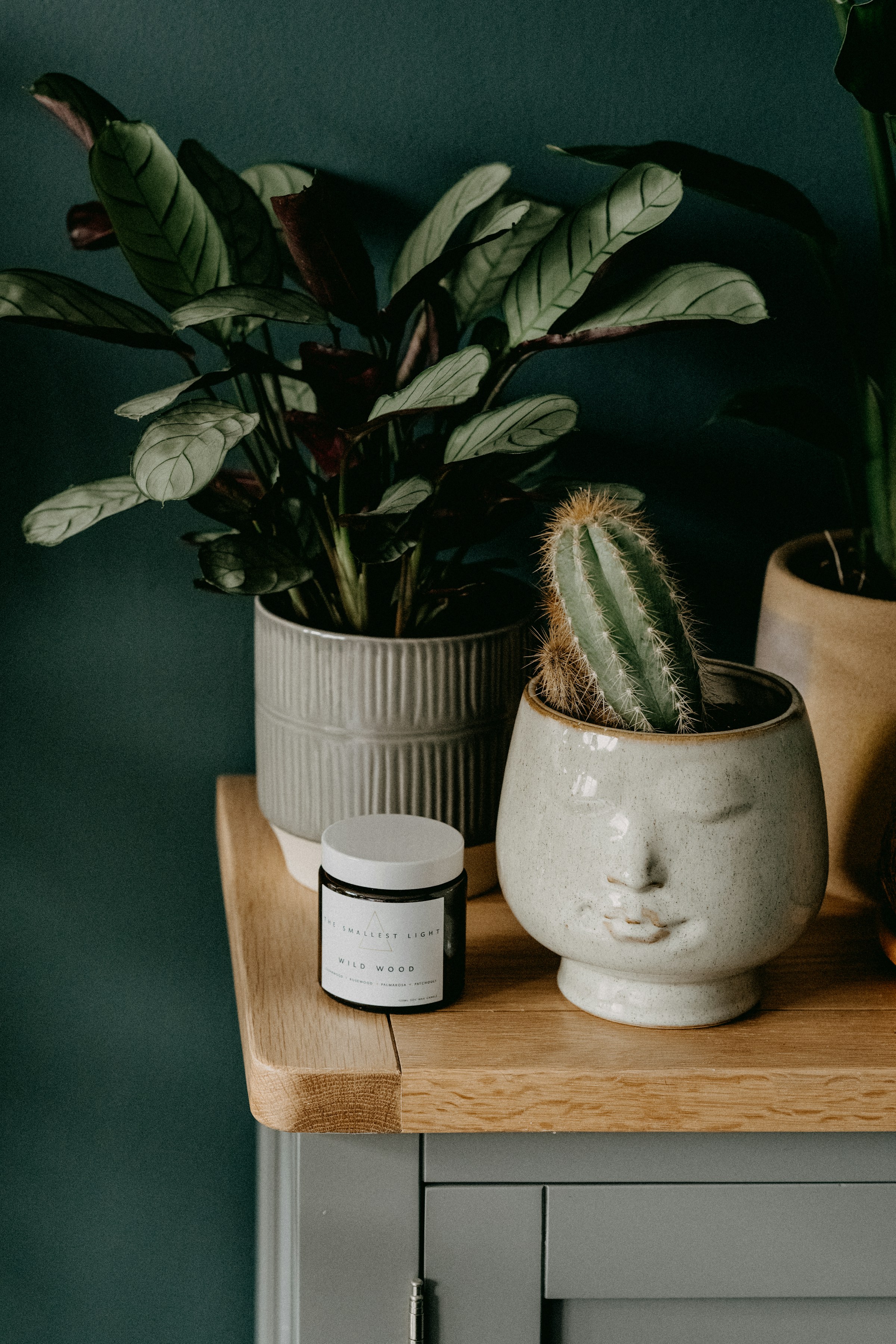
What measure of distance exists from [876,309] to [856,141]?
14 cm

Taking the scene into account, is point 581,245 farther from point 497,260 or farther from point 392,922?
point 392,922

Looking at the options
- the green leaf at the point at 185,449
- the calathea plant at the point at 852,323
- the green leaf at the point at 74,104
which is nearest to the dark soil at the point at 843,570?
the calathea plant at the point at 852,323

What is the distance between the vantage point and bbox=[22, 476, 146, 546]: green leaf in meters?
0.84

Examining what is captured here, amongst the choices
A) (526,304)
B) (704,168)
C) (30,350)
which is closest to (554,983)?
(526,304)

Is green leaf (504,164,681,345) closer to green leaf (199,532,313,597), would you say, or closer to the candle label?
green leaf (199,532,313,597)

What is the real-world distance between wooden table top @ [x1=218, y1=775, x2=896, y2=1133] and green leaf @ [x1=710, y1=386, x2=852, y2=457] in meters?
0.41

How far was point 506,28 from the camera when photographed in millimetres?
1041

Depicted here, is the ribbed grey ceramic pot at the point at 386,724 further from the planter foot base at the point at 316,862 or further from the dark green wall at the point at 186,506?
the dark green wall at the point at 186,506

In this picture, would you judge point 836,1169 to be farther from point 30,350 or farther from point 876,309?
point 30,350

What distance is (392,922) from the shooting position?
2.52 ft

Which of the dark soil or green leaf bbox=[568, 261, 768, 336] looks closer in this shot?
green leaf bbox=[568, 261, 768, 336]

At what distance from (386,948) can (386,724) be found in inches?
7.0

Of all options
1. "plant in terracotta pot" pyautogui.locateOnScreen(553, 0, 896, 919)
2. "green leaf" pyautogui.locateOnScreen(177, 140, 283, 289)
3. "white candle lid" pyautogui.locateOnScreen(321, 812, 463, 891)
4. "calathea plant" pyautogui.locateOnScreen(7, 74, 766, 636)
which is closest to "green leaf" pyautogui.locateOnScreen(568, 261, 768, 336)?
"calathea plant" pyautogui.locateOnScreen(7, 74, 766, 636)

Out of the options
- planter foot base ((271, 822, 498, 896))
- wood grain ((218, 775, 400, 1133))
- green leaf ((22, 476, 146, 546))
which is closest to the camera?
wood grain ((218, 775, 400, 1133))
